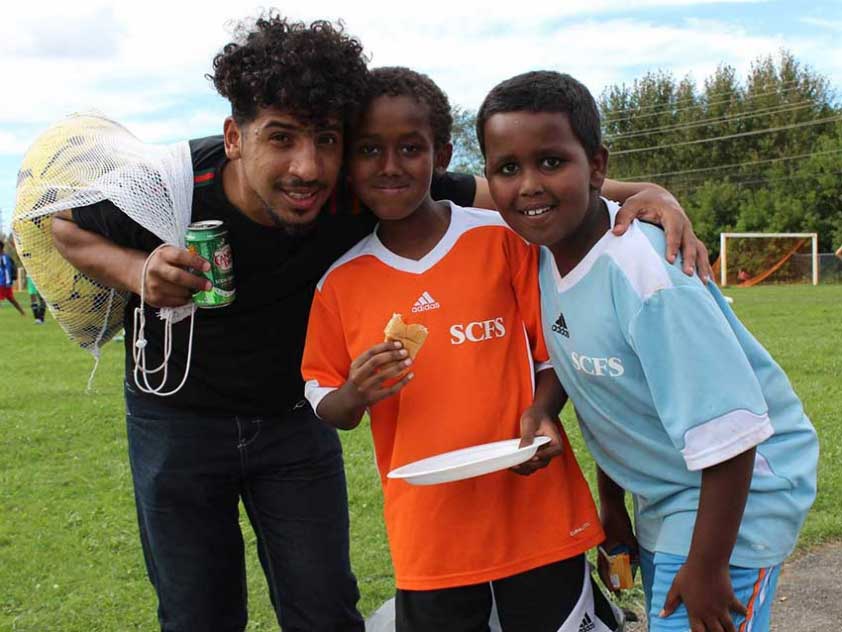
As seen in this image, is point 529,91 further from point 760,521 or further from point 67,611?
point 67,611

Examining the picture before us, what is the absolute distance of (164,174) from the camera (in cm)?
280

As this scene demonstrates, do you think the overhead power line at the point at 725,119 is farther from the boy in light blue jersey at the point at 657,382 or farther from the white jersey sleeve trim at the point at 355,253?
the boy in light blue jersey at the point at 657,382

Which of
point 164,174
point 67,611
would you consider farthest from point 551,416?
point 67,611

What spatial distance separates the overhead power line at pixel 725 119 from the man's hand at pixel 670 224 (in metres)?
47.9

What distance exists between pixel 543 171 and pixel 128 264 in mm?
1209

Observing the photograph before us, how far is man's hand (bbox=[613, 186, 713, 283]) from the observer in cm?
228

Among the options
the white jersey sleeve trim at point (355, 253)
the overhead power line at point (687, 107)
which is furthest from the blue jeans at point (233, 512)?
the overhead power line at point (687, 107)

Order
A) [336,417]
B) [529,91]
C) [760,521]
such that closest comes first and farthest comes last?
[760,521]
[529,91]
[336,417]

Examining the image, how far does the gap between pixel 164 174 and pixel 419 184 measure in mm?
768

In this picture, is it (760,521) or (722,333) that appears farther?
(760,521)

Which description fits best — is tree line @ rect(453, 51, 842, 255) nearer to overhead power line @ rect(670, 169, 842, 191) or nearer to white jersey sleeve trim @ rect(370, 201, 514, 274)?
overhead power line @ rect(670, 169, 842, 191)

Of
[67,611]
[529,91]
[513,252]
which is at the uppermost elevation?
[529,91]

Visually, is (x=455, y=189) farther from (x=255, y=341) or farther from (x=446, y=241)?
(x=255, y=341)

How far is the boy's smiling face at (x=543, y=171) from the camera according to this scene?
7.86 feet
